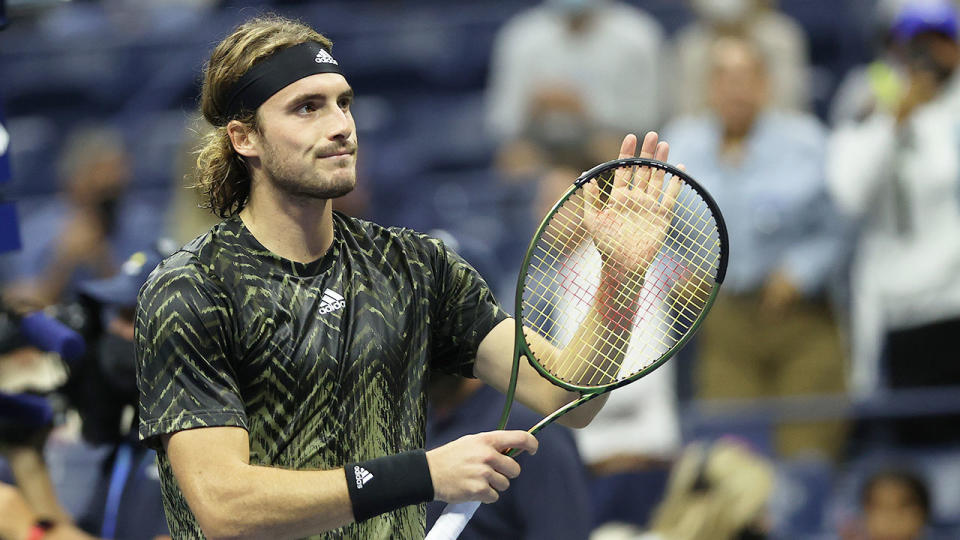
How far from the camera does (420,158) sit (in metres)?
9.69

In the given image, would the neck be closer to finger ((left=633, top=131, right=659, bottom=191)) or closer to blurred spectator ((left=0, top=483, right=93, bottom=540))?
finger ((left=633, top=131, right=659, bottom=191))

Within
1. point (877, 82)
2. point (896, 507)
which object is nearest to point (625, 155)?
point (896, 507)

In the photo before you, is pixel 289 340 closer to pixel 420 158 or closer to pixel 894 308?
pixel 894 308

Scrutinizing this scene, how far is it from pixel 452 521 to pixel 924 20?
15.5 ft

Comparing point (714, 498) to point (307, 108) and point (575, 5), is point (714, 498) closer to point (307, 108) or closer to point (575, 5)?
point (575, 5)

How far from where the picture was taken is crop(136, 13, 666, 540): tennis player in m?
2.87

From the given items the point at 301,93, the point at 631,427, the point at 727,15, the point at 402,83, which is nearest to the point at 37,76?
the point at 402,83

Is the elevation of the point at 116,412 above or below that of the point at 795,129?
below

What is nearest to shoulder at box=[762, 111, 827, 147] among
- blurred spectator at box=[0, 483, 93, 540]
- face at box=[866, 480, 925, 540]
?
face at box=[866, 480, 925, 540]

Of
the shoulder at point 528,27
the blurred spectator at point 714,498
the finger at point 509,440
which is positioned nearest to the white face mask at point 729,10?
the shoulder at point 528,27

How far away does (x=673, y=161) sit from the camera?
7648 mm

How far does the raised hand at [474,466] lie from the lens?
9.44ft

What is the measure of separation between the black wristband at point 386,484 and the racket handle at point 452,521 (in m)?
0.15

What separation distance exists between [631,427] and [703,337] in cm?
79
